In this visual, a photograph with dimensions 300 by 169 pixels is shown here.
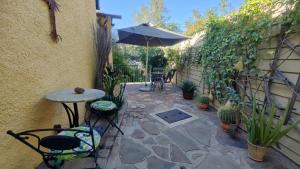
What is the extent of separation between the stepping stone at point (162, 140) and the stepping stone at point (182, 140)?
0.10 m

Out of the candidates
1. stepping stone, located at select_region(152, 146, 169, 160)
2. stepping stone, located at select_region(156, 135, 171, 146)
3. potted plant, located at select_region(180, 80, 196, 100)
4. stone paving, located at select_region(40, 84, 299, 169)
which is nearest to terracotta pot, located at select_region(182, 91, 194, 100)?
potted plant, located at select_region(180, 80, 196, 100)

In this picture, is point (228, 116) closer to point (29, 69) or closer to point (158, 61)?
point (29, 69)

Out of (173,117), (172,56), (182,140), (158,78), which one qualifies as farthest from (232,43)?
(172,56)

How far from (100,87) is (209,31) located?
2.91 meters

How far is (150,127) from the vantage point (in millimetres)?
2947

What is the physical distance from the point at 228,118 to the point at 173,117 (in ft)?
3.62

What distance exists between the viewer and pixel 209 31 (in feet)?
12.6

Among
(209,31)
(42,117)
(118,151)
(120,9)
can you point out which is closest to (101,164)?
(118,151)

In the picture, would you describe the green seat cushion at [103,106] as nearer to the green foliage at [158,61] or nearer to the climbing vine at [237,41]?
the climbing vine at [237,41]

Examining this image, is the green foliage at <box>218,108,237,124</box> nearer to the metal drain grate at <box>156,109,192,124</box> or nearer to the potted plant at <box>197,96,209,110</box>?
the metal drain grate at <box>156,109,192,124</box>

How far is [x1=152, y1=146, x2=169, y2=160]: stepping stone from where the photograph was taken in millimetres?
2132

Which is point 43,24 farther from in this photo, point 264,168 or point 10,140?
point 264,168

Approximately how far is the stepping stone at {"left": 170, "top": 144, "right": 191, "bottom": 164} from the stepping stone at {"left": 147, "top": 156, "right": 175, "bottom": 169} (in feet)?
0.38

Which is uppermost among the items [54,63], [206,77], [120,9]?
[120,9]
